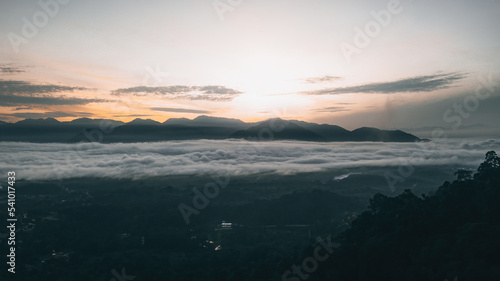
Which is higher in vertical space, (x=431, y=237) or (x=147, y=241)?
(x=431, y=237)

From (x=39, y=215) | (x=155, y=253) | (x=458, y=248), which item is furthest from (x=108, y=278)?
(x=39, y=215)

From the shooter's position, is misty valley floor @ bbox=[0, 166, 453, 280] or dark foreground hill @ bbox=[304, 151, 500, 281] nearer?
dark foreground hill @ bbox=[304, 151, 500, 281]

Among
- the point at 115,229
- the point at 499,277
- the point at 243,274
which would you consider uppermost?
the point at 499,277

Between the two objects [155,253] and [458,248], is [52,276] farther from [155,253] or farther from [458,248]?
[458,248]

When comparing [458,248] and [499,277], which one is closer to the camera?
[499,277]

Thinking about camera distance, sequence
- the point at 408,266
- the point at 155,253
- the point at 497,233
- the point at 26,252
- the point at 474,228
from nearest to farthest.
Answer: the point at 497,233, the point at 474,228, the point at 408,266, the point at 26,252, the point at 155,253

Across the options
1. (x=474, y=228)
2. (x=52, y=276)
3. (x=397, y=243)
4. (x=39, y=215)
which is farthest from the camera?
(x=39, y=215)

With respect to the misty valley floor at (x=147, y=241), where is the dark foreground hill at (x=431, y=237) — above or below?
above

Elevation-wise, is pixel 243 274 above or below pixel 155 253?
above

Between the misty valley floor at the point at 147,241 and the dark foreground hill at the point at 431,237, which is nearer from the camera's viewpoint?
the dark foreground hill at the point at 431,237

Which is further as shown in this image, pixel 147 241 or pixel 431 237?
pixel 147 241

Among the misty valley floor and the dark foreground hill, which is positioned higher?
the dark foreground hill
